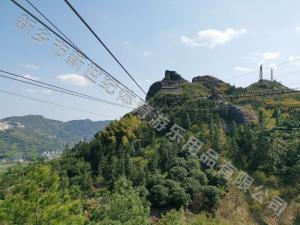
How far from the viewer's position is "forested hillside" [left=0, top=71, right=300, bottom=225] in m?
26.4

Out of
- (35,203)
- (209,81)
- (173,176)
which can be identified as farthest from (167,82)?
(35,203)

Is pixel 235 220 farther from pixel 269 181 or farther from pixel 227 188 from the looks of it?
pixel 269 181

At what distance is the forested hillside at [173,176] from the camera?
26.4 metres

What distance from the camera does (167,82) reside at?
9806cm

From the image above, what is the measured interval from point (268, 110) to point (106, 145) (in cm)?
2995

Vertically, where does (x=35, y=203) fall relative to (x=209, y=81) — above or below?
below

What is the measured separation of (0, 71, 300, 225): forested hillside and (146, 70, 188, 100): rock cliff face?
30.1m

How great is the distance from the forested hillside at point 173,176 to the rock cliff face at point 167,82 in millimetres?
30066

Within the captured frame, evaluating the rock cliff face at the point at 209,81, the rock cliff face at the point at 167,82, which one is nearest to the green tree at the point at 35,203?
the rock cliff face at the point at 167,82

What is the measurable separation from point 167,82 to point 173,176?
5901cm

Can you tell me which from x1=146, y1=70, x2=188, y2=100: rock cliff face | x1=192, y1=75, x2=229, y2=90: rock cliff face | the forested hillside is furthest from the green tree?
x1=192, y1=75, x2=229, y2=90: rock cliff face

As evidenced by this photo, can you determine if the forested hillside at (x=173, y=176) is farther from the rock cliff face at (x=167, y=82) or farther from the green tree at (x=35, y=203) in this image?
the rock cliff face at (x=167, y=82)

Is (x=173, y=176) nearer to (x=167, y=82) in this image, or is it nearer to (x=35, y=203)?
(x=35, y=203)

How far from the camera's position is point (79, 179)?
46781 millimetres
